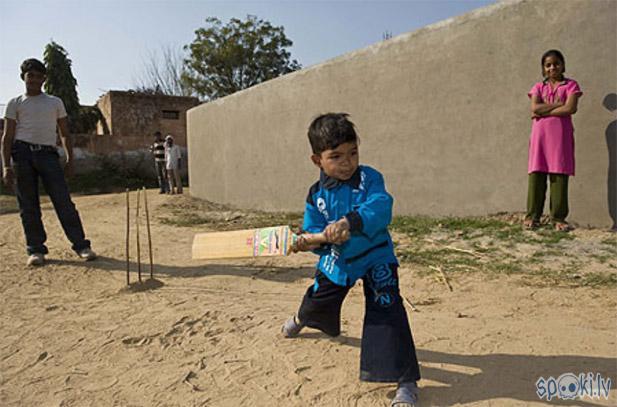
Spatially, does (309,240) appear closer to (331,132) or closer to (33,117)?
(331,132)

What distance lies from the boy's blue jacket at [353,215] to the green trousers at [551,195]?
3.02 meters

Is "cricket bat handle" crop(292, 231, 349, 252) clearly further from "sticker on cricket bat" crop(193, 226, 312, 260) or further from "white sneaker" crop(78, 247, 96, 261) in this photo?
"white sneaker" crop(78, 247, 96, 261)

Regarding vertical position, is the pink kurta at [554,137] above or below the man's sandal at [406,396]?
above

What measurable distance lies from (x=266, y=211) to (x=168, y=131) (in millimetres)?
13997

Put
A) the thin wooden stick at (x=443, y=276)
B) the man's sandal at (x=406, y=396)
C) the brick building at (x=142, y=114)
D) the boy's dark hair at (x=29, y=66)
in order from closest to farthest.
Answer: the man's sandal at (x=406, y=396), the thin wooden stick at (x=443, y=276), the boy's dark hair at (x=29, y=66), the brick building at (x=142, y=114)

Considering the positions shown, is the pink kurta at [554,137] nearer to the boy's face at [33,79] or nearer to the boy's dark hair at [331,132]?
the boy's dark hair at [331,132]

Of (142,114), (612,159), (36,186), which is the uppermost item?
(142,114)

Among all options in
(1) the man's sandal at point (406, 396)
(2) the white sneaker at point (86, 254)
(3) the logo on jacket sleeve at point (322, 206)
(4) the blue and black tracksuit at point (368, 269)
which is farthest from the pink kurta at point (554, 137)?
(2) the white sneaker at point (86, 254)

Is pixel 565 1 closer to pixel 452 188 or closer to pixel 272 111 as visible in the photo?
pixel 452 188

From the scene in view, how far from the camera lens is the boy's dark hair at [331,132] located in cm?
200

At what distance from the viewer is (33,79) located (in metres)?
4.27

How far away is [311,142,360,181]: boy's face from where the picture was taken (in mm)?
2027

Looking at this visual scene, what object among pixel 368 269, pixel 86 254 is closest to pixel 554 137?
pixel 368 269

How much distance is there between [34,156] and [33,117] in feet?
1.20
